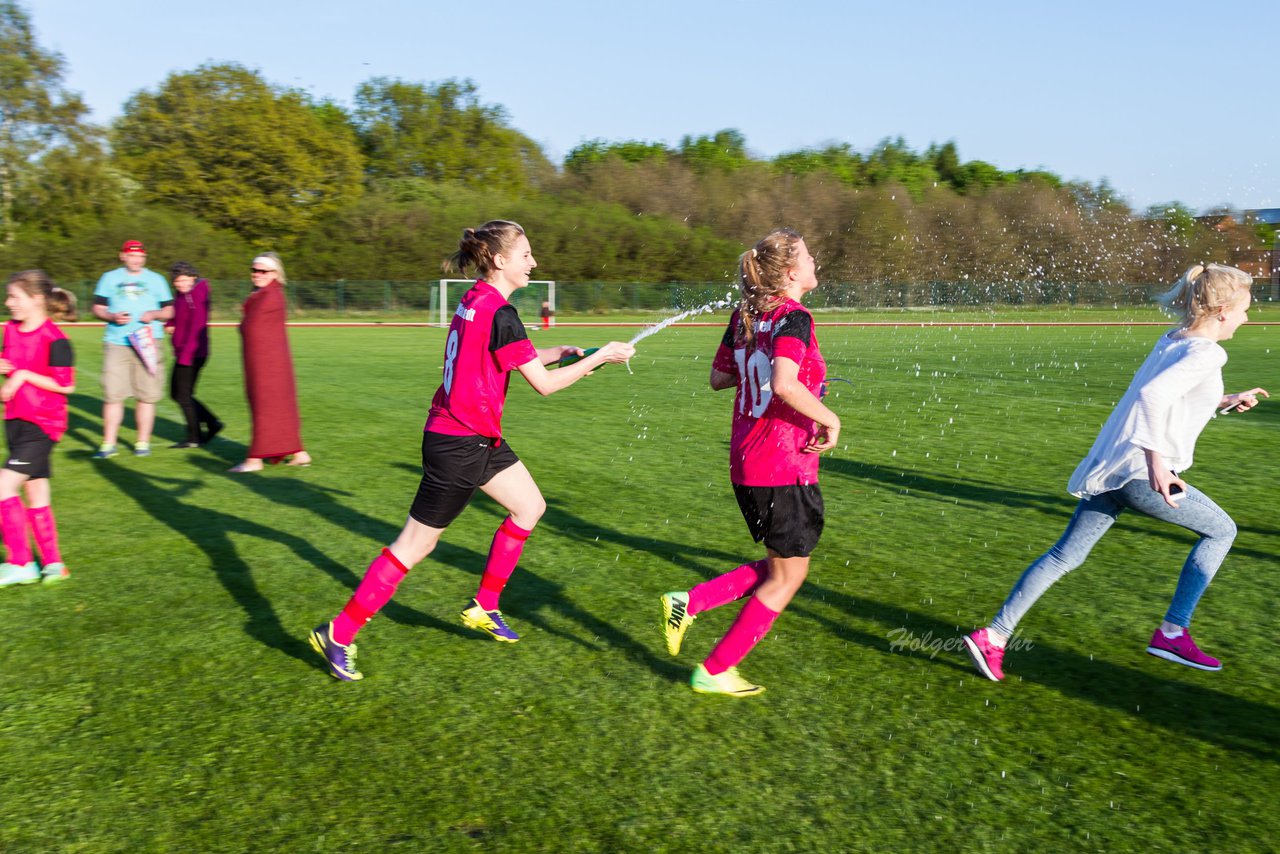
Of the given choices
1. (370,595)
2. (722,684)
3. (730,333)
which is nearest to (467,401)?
(370,595)

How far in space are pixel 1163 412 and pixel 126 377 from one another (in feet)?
29.4

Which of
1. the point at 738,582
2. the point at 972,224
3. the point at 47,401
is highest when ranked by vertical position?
the point at 972,224

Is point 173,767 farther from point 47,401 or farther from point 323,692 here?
point 47,401

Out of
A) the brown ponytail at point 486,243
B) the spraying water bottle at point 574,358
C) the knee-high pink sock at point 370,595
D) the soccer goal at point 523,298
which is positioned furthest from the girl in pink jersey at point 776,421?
the soccer goal at point 523,298

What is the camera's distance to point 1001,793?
3.40 m

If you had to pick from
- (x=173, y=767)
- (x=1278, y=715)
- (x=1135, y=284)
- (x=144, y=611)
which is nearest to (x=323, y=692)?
(x=173, y=767)

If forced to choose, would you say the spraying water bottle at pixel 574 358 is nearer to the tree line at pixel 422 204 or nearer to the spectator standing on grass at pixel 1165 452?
the spectator standing on grass at pixel 1165 452

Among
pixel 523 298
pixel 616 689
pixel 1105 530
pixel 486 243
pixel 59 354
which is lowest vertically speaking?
pixel 616 689

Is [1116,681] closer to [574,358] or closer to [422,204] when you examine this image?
[574,358]

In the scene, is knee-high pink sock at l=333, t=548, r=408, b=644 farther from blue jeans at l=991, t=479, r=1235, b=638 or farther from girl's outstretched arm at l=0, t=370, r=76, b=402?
blue jeans at l=991, t=479, r=1235, b=638

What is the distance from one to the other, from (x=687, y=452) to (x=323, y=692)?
20.1 ft

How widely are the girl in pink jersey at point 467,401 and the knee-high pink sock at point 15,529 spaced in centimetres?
221

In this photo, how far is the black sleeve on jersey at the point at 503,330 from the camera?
4109 millimetres

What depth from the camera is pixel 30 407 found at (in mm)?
5383
